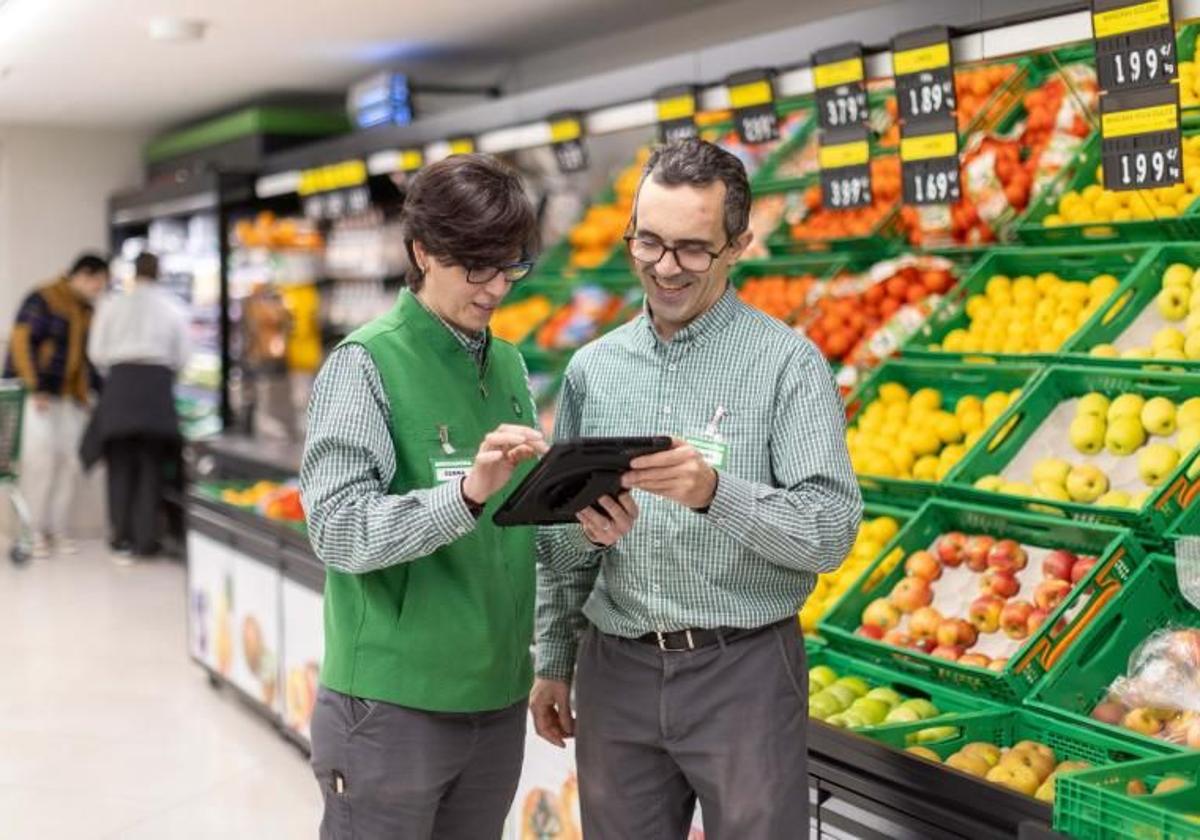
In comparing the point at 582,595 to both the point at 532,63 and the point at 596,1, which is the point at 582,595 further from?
the point at 532,63

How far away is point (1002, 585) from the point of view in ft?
11.2

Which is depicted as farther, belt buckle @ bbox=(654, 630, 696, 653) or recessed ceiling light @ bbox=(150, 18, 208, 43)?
recessed ceiling light @ bbox=(150, 18, 208, 43)

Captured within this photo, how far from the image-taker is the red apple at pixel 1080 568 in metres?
3.29

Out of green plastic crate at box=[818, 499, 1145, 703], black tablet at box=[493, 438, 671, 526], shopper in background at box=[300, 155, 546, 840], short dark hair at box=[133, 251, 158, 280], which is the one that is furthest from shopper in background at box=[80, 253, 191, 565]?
black tablet at box=[493, 438, 671, 526]

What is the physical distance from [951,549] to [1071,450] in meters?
0.42

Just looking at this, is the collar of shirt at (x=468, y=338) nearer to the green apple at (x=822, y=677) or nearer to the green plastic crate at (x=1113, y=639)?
the green apple at (x=822, y=677)

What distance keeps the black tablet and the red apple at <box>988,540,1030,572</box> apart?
5.27ft

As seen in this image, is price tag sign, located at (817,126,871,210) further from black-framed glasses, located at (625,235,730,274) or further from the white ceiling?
the white ceiling

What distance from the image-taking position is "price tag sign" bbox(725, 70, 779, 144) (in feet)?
15.1

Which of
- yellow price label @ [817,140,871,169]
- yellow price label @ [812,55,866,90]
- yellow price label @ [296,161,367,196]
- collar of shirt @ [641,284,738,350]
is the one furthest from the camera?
yellow price label @ [296,161,367,196]

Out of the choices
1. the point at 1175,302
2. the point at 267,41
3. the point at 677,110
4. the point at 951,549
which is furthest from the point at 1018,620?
the point at 267,41

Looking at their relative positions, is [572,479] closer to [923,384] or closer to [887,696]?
[887,696]

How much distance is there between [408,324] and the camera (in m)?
2.40

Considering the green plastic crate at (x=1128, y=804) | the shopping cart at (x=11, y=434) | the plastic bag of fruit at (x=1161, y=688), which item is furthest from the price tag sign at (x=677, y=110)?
the shopping cart at (x=11, y=434)
